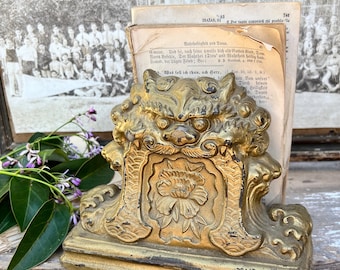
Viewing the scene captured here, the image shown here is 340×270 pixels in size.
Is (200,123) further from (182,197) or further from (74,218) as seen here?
(74,218)

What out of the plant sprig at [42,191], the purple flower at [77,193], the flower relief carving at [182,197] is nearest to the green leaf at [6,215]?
the plant sprig at [42,191]

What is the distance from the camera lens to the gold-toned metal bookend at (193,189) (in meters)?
0.58

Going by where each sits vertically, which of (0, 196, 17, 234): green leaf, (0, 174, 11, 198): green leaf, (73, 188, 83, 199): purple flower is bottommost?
(0, 196, 17, 234): green leaf

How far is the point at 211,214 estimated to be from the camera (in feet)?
2.04

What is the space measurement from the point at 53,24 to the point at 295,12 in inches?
22.1

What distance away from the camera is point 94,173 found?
0.86m

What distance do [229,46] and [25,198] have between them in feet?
1.32

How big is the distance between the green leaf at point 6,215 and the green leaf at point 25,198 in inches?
1.9

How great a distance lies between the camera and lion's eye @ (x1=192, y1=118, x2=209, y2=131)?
575 millimetres

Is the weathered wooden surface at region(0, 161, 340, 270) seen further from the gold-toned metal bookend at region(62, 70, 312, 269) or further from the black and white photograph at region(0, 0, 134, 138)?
the black and white photograph at region(0, 0, 134, 138)

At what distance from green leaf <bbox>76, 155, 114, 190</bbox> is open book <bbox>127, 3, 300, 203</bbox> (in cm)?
28

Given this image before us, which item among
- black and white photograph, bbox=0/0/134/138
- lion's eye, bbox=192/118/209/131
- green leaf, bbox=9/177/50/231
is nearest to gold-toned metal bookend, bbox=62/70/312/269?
lion's eye, bbox=192/118/209/131

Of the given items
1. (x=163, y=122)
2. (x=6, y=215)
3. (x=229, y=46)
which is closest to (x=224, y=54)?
(x=229, y=46)

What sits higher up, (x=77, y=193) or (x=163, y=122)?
(x=163, y=122)
